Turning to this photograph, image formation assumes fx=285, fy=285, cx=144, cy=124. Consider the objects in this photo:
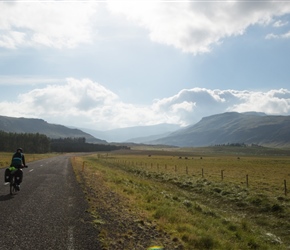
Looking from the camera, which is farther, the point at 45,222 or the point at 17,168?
the point at 17,168

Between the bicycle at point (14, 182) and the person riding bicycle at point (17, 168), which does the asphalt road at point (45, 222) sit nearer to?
the bicycle at point (14, 182)

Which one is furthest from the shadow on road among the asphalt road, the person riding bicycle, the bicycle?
the person riding bicycle

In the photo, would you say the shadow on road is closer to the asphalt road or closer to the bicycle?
the asphalt road

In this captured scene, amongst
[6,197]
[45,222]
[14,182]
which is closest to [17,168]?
[14,182]

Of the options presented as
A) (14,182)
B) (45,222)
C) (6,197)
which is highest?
(14,182)

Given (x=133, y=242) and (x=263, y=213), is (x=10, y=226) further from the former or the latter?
(x=263, y=213)

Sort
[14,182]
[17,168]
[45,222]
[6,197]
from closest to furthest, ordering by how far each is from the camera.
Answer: [45,222], [6,197], [14,182], [17,168]

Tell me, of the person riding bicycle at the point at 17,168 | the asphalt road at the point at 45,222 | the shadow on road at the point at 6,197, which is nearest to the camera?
the asphalt road at the point at 45,222

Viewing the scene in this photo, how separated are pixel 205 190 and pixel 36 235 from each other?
24.0 m

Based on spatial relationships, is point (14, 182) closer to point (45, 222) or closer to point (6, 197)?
point (6, 197)

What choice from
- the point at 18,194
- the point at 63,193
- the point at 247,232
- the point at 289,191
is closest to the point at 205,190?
the point at 289,191

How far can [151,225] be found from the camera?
12273 mm

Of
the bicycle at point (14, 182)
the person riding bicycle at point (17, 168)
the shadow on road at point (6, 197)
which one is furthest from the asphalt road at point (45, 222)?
the person riding bicycle at point (17, 168)

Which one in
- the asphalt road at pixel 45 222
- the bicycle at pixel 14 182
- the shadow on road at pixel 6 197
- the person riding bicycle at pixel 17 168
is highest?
the person riding bicycle at pixel 17 168
